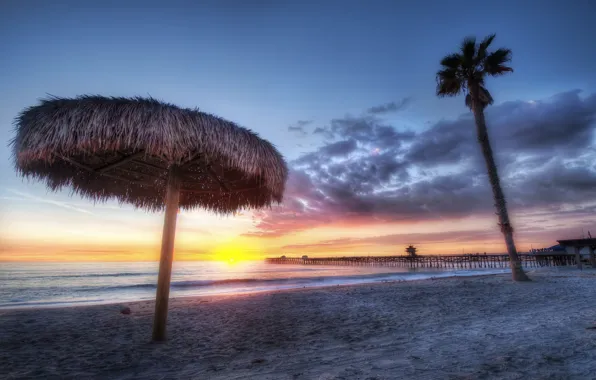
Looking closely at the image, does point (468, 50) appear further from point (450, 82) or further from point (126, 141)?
point (126, 141)

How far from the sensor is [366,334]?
17.6 ft

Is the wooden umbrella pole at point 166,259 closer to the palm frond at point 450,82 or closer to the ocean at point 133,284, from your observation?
the ocean at point 133,284

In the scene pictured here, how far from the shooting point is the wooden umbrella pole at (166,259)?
4926 mm

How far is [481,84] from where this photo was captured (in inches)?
577

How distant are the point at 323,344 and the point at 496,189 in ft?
41.4

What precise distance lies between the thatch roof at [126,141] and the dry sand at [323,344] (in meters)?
2.85

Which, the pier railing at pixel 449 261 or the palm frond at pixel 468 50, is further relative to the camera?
the pier railing at pixel 449 261

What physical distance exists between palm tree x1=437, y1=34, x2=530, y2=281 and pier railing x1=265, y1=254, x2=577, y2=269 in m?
31.1

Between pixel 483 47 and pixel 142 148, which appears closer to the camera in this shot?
pixel 142 148

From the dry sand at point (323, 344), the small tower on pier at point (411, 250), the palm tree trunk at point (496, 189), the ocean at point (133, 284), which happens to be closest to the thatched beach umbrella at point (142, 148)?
the dry sand at point (323, 344)

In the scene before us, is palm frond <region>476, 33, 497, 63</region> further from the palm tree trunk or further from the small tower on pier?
the small tower on pier

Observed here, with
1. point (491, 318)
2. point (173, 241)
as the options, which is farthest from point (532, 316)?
point (173, 241)

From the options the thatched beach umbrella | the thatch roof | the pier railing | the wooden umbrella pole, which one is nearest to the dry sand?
the wooden umbrella pole

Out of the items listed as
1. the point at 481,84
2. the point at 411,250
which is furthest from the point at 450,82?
the point at 411,250
